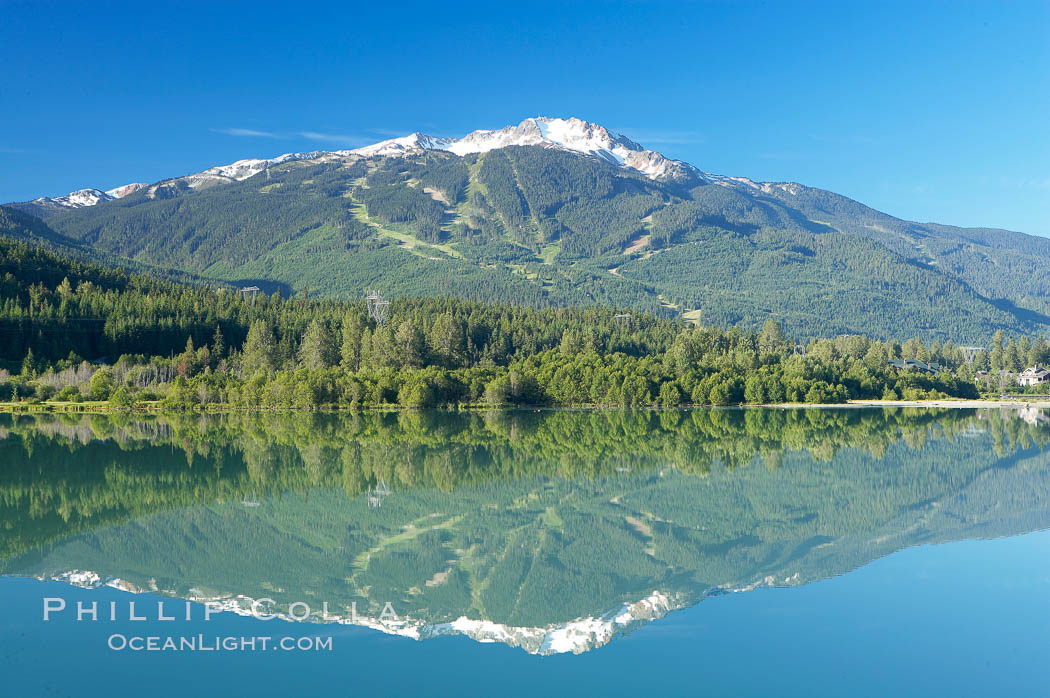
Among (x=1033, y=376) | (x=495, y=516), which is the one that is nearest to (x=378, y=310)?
(x=495, y=516)

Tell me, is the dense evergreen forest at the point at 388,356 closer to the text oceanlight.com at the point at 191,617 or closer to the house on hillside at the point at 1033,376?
the house on hillside at the point at 1033,376

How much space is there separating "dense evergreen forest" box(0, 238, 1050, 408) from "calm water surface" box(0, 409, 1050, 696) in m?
44.9

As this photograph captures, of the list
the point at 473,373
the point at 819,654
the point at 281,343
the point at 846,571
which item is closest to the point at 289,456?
the point at 846,571

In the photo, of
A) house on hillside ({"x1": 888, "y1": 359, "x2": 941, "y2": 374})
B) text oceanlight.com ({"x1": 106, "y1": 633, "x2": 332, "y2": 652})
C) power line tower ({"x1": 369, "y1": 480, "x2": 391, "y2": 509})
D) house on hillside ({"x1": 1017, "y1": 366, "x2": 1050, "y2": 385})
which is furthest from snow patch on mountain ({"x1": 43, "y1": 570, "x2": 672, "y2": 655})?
house on hillside ({"x1": 1017, "y1": 366, "x2": 1050, "y2": 385})

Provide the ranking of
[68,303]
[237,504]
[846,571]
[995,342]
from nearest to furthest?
[846,571] → [237,504] → [68,303] → [995,342]

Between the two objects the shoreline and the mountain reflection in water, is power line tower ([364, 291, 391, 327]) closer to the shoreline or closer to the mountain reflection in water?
the shoreline

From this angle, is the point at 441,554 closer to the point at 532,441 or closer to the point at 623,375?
the point at 532,441

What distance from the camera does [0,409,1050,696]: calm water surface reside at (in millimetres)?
12562

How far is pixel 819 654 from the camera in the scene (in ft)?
43.4

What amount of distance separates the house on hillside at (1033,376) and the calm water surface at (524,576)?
9983cm

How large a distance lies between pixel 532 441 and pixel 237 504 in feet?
75.6

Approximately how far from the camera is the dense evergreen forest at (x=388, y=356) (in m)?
81.9

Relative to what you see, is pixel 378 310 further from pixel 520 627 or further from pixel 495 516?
pixel 520 627

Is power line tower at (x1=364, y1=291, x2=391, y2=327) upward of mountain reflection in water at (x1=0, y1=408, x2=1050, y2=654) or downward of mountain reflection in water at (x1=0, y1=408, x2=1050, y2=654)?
upward
